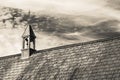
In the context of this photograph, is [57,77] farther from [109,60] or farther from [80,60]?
[109,60]

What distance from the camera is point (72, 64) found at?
2153cm

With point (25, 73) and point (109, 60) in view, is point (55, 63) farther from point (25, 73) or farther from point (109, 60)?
point (109, 60)

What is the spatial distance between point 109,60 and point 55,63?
163 inches

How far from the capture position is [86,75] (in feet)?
65.0

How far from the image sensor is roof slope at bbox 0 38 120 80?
19719 millimetres

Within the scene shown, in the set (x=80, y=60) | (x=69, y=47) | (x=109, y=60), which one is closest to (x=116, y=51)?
(x=109, y=60)

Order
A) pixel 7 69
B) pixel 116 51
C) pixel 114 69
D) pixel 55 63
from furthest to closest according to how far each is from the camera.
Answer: pixel 7 69 → pixel 55 63 → pixel 116 51 → pixel 114 69

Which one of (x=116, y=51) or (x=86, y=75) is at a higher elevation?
(x=116, y=51)

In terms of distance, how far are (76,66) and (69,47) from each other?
2.55 meters

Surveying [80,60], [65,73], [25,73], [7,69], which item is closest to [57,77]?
[65,73]

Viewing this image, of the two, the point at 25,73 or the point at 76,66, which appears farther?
the point at 25,73

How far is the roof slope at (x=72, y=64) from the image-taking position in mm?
19719

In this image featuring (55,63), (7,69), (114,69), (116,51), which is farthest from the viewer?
(7,69)

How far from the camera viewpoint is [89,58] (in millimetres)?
21219
